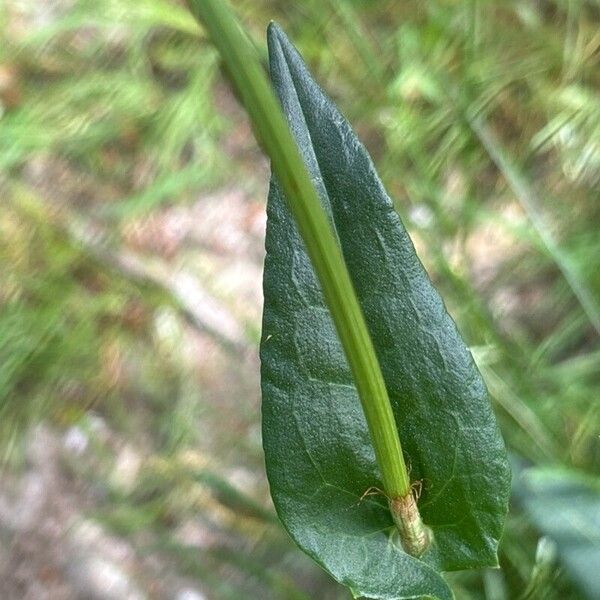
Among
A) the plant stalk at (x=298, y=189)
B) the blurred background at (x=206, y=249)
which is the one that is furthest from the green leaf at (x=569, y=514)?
the plant stalk at (x=298, y=189)

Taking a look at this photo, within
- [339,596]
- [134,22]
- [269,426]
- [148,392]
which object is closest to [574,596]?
[339,596]

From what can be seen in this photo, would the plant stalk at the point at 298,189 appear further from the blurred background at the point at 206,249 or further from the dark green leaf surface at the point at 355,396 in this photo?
the blurred background at the point at 206,249

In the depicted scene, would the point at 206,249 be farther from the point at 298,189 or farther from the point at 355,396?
the point at 298,189

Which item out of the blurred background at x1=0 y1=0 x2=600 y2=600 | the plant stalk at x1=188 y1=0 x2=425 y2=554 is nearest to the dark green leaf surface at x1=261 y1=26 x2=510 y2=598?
the plant stalk at x1=188 y1=0 x2=425 y2=554

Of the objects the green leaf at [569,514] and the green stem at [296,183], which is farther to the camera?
the green leaf at [569,514]

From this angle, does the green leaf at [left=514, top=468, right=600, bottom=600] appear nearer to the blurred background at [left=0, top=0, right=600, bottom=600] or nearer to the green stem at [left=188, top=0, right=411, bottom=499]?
the blurred background at [left=0, top=0, right=600, bottom=600]

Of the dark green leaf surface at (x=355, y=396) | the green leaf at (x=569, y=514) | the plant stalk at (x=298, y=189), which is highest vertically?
the plant stalk at (x=298, y=189)

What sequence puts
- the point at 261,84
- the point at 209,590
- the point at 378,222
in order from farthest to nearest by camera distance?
the point at 209,590
the point at 378,222
the point at 261,84

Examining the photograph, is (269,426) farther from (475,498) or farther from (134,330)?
(134,330)
